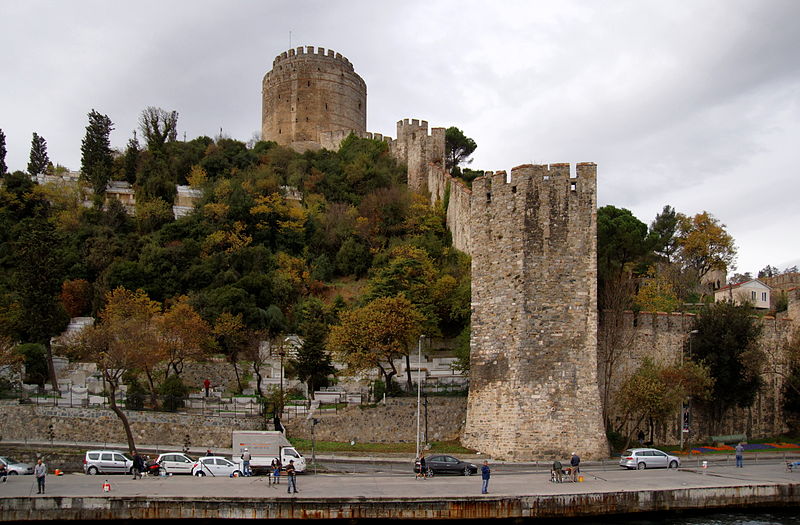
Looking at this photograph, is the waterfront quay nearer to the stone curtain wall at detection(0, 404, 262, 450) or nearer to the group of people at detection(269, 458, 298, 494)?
the group of people at detection(269, 458, 298, 494)

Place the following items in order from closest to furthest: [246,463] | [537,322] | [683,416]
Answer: [246,463] < [537,322] < [683,416]

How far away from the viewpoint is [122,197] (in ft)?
181

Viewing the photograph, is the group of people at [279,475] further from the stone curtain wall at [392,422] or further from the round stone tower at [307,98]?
the round stone tower at [307,98]

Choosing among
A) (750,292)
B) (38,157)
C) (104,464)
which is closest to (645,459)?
(104,464)

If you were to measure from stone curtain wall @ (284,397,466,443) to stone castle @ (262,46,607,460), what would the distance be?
262 cm

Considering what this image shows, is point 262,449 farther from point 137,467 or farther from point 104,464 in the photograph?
point 104,464

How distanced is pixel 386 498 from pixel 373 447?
31.7 ft

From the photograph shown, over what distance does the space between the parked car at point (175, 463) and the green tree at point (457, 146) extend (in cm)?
3845

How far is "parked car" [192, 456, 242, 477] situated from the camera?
2439cm

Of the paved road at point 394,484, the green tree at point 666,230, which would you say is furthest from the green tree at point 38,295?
the green tree at point 666,230

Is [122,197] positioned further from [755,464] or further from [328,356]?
[755,464]

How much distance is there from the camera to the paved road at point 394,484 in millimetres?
20016

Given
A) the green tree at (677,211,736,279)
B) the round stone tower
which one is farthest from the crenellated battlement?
the green tree at (677,211,736,279)

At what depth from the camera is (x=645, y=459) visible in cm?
2517
